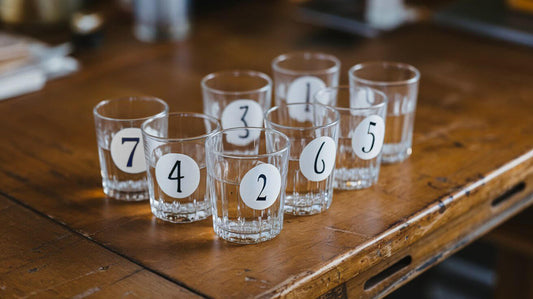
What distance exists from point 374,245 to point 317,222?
8cm

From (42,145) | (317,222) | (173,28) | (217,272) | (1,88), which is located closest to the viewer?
(217,272)

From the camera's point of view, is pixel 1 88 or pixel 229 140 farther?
pixel 1 88

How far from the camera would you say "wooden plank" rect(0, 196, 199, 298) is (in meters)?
0.81

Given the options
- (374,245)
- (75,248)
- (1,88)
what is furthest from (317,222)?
(1,88)

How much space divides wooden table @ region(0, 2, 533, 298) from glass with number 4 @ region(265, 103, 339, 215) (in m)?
0.02

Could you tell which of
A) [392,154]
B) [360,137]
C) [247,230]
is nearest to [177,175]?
[247,230]

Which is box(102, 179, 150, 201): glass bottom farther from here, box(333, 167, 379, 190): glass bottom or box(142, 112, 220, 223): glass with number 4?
box(333, 167, 379, 190): glass bottom

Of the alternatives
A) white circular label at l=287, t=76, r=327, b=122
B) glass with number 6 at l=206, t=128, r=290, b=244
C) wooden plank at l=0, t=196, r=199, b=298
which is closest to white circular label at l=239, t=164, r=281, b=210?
glass with number 6 at l=206, t=128, r=290, b=244

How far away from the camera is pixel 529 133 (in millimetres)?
1240

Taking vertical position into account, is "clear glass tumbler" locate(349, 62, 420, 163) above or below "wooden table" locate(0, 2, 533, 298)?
above

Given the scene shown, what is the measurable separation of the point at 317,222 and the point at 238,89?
33 centimetres

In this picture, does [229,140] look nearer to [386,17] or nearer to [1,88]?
[1,88]

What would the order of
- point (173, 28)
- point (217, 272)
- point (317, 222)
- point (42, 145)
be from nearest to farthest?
point (217, 272) → point (317, 222) → point (42, 145) → point (173, 28)

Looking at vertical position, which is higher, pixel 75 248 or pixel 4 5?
pixel 4 5
